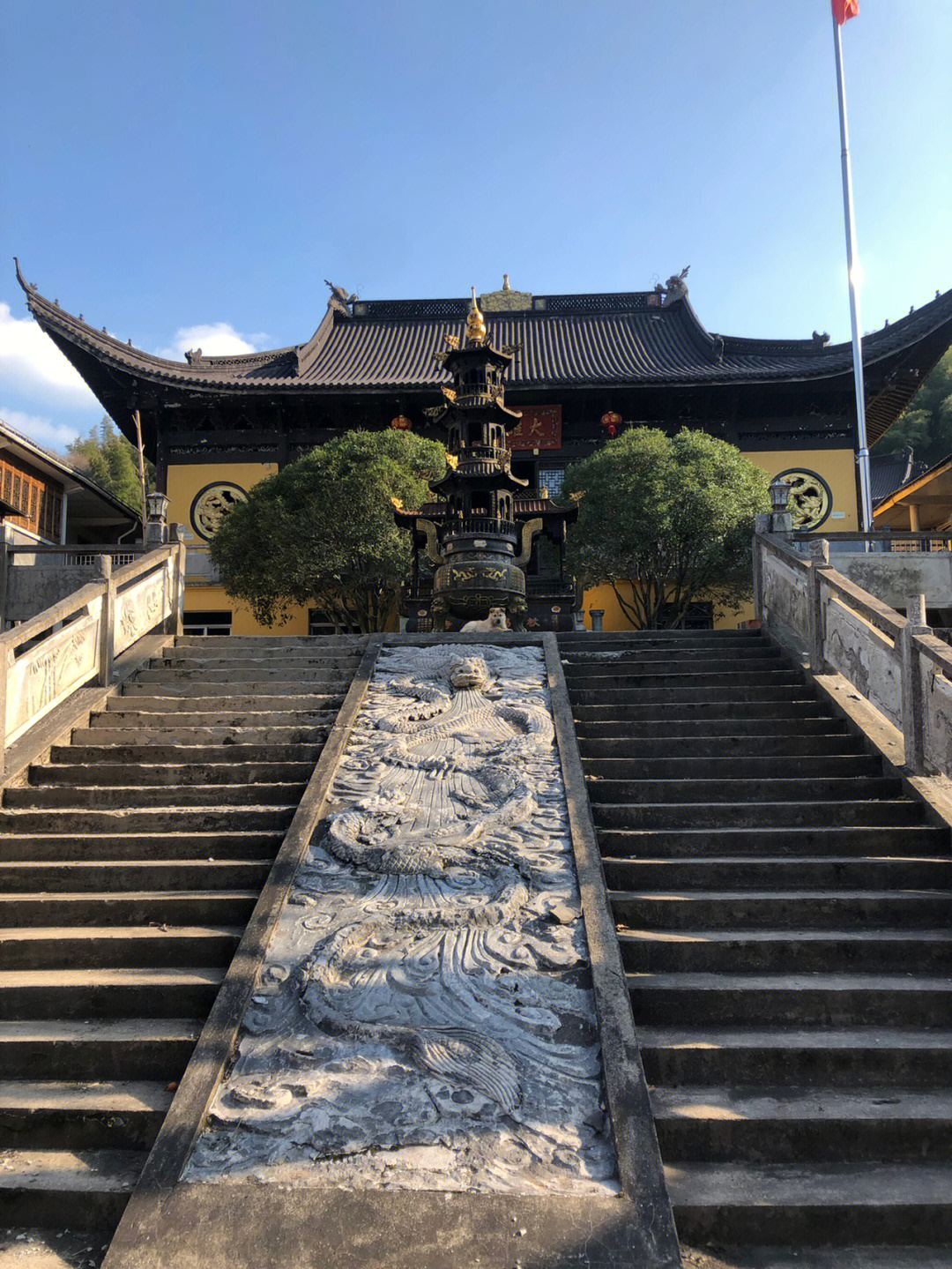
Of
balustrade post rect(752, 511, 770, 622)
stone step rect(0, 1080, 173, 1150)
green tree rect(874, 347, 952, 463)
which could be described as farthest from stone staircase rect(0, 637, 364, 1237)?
green tree rect(874, 347, 952, 463)

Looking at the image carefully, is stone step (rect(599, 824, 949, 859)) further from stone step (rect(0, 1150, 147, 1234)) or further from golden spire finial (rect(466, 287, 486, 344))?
golden spire finial (rect(466, 287, 486, 344))

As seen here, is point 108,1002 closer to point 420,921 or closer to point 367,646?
point 420,921

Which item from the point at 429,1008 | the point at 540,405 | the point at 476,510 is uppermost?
the point at 540,405

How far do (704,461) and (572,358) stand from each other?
929cm

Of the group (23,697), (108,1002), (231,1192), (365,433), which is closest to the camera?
(231,1192)

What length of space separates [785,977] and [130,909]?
328 cm

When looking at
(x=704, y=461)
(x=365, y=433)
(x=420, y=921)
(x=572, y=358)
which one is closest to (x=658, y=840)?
(x=420, y=921)

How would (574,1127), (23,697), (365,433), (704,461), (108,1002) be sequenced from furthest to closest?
(365,433) < (704,461) < (23,697) < (108,1002) < (574,1127)

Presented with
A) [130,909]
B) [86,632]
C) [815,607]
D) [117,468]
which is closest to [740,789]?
[815,607]

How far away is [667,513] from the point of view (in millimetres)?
13438

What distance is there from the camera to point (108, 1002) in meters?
4.02

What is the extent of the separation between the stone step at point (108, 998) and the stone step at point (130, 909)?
1.61ft

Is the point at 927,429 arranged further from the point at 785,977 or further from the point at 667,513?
the point at 785,977

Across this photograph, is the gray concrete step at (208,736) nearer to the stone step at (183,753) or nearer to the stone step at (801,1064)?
the stone step at (183,753)
